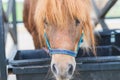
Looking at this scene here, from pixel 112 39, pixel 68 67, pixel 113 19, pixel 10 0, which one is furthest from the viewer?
pixel 113 19

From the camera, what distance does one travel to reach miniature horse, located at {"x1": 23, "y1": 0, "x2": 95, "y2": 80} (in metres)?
1.32

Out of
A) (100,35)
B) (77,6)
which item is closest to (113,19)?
(100,35)

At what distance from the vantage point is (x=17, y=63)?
135 cm

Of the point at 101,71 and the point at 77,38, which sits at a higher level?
the point at 77,38

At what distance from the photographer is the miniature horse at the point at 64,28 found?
1.32 meters

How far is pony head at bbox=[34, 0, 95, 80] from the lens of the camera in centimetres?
131

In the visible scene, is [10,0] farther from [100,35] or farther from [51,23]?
[51,23]

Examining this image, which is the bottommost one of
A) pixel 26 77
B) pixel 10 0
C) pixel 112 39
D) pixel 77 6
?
pixel 26 77

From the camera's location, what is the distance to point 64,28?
139 centimetres

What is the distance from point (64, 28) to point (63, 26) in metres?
0.01

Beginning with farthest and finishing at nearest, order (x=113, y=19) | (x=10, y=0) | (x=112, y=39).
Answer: (x=113, y=19) < (x=10, y=0) < (x=112, y=39)

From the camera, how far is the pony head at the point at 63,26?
4.31 ft

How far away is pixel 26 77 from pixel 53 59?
158 millimetres

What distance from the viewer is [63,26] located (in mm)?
1389
